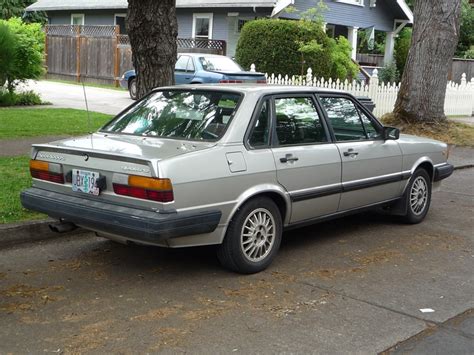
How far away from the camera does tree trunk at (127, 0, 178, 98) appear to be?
7.43 m

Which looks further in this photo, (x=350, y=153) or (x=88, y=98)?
(x=88, y=98)

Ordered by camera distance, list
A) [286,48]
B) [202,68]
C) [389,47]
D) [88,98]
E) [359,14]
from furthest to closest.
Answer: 1. [389,47]
2. [359,14]
3. [286,48]
4. [88,98]
5. [202,68]

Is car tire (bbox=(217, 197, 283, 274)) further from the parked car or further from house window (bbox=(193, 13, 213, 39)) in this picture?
house window (bbox=(193, 13, 213, 39))

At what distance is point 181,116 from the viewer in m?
A: 5.50

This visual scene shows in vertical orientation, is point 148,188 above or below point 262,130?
below

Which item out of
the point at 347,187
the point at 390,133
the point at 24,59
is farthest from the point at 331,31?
the point at 347,187

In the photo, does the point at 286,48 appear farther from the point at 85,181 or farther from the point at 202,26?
the point at 85,181

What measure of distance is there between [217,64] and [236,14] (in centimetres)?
822

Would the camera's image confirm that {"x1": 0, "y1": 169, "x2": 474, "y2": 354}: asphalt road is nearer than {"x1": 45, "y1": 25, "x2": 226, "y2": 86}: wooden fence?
Yes

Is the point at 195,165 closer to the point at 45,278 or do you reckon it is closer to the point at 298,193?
the point at 298,193

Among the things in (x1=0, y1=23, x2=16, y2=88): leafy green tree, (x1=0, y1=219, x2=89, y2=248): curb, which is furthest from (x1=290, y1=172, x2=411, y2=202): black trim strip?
(x1=0, y1=23, x2=16, y2=88): leafy green tree

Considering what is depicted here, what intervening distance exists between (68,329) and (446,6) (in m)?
12.6

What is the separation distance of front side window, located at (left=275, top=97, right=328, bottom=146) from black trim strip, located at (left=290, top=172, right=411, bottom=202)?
46cm

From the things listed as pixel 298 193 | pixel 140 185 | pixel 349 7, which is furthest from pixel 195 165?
pixel 349 7
